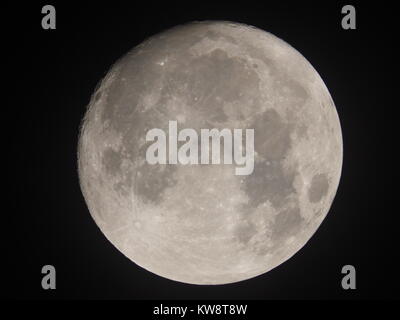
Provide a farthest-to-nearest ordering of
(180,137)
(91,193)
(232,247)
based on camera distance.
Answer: (91,193) < (232,247) < (180,137)

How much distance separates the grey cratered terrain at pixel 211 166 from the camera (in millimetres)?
4641

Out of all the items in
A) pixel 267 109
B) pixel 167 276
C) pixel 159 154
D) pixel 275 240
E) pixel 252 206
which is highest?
pixel 267 109

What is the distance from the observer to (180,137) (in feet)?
15.0

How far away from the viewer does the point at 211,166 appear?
4.56m

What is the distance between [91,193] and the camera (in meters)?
5.34

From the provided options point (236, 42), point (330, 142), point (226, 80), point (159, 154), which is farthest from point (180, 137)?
point (330, 142)

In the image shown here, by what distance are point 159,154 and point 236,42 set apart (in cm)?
128

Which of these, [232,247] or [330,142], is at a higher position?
[330,142]

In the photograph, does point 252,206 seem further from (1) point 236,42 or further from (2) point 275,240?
(1) point 236,42

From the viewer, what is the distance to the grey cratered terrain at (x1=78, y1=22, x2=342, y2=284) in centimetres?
464

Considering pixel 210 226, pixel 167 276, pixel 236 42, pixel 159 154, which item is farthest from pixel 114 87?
pixel 167 276

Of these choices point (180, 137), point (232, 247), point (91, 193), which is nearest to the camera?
point (180, 137)

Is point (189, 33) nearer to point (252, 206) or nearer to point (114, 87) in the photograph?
point (114, 87)

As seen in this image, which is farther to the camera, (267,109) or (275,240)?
(275,240)
